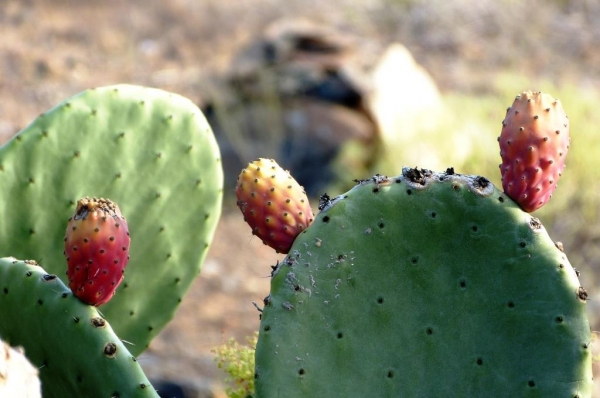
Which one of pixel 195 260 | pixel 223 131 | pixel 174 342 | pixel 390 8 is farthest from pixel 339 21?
pixel 195 260

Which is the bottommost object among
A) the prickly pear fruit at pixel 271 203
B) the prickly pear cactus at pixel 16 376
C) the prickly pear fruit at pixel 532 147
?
the prickly pear cactus at pixel 16 376

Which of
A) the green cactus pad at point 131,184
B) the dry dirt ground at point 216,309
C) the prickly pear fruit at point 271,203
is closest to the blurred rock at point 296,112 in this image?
the dry dirt ground at point 216,309

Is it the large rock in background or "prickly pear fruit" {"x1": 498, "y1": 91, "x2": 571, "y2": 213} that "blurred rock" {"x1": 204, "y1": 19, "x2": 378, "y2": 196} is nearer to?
the large rock in background

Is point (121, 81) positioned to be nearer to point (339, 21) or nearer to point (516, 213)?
point (339, 21)

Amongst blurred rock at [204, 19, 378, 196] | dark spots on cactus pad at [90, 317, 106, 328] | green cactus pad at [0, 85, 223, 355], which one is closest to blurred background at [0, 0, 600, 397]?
blurred rock at [204, 19, 378, 196]

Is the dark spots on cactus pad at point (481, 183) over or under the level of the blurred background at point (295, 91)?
under

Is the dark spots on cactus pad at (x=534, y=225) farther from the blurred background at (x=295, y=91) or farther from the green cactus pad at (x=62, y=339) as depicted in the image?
the blurred background at (x=295, y=91)

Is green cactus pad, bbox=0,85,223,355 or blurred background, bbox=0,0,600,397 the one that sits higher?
blurred background, bbox=0,0,600,397

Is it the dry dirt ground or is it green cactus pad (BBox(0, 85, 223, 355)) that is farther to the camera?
the dry dirt ground
